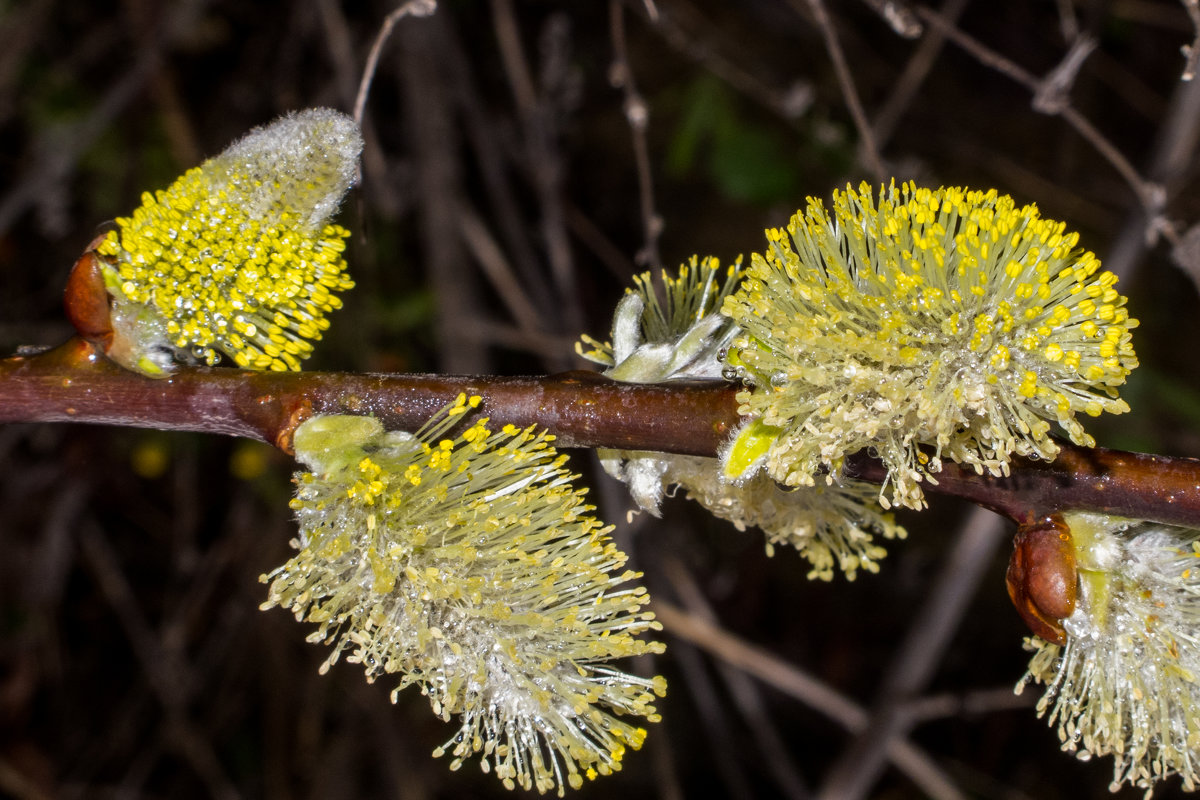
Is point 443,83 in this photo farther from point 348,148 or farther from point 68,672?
point 68,672

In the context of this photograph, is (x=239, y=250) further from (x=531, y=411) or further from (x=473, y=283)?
(x=473, y=283)

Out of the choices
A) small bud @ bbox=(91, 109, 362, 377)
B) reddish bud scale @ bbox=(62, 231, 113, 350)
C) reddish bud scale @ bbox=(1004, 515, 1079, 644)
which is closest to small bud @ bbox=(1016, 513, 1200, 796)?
reddish bud scale @ bbox=(1004, 515, 1079, 644)

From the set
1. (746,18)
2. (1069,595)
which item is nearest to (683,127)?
(746,18)

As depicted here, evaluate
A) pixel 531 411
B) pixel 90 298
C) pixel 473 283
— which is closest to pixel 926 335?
pixel 531 411

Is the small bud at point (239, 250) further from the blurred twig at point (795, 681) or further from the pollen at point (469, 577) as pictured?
the blurred twig at point (795, 681)

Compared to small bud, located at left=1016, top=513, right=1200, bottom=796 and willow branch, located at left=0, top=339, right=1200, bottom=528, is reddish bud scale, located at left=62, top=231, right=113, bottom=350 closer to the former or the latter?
willow branch, located at left=0, top=339, right=1200, bottom=528
